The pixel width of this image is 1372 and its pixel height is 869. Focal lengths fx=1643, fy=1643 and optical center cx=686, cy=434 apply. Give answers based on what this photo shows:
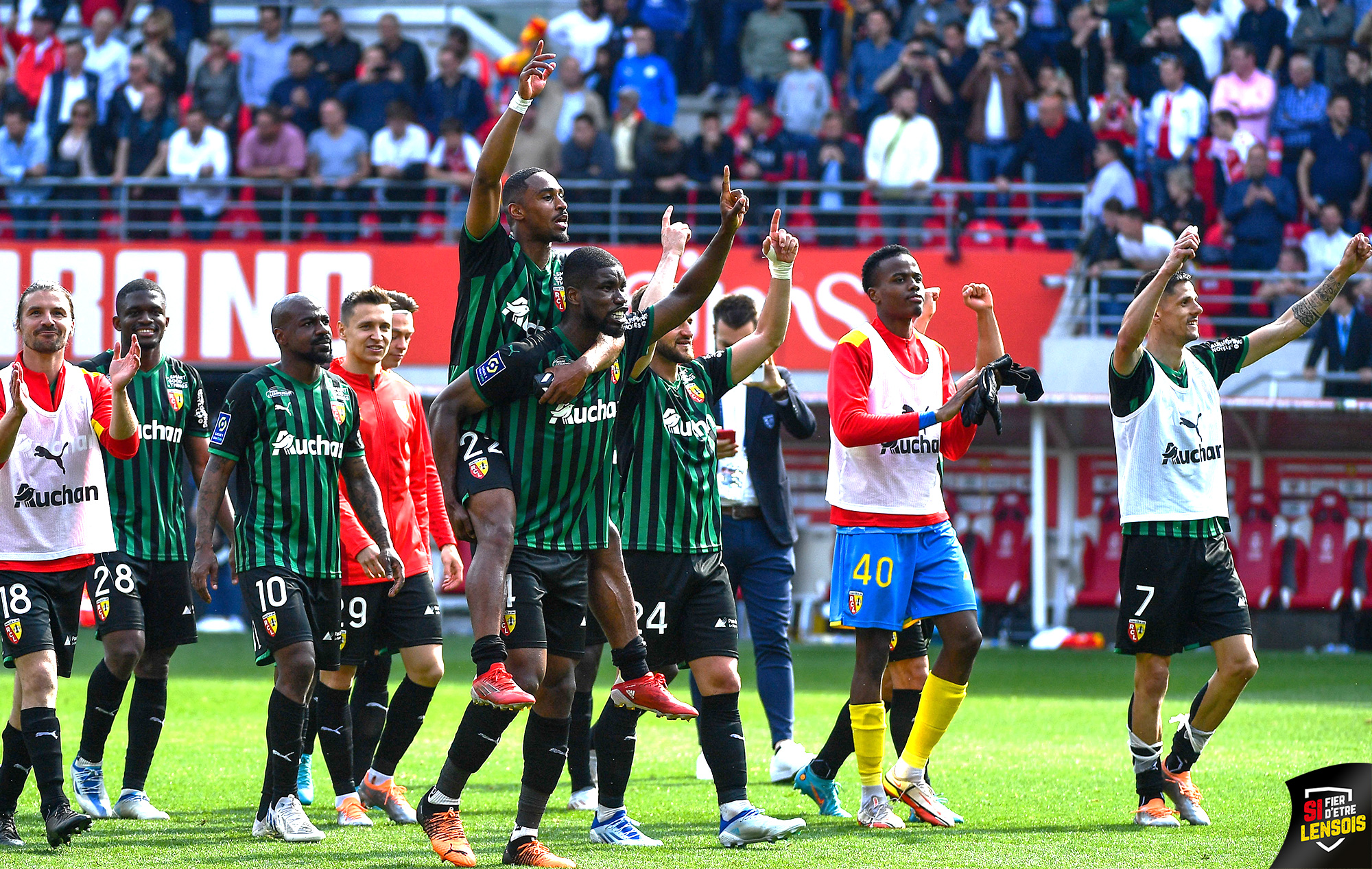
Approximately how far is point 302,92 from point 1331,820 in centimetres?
1779

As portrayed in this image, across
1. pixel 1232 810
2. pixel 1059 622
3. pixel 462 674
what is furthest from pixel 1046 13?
pixel 1232 810

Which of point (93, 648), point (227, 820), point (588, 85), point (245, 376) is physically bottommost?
point (93, 648)

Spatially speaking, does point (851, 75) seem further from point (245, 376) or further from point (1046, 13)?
point (245, 376)

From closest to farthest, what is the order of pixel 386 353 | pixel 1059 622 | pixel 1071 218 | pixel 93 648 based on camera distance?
1. pixel 386 353
2. pixel 93 648
3. pixel 1071 218
4. pixel 1059 622

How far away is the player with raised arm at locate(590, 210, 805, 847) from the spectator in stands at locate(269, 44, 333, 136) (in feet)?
46.0

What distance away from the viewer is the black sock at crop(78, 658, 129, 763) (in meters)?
7.34

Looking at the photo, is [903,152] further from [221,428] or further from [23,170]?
[221,428]

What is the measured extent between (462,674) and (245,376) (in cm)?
790

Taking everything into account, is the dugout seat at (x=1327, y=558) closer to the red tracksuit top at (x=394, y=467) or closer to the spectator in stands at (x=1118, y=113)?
the spectator in stands at (x=1118, y=113)

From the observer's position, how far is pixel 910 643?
7473 mm

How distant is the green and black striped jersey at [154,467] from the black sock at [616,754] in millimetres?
2181

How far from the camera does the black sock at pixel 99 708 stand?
7.34 m

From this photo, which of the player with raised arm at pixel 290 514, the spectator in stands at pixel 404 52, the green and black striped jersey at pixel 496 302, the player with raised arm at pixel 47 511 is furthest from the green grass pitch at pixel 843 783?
the spectator in stands at pixel 404 52

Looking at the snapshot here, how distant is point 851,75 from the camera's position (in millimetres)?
20234
